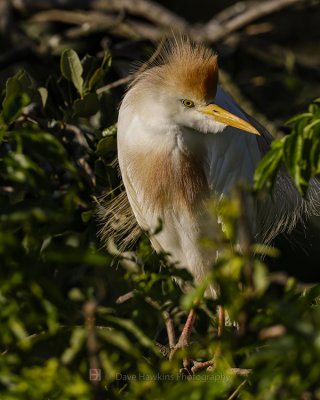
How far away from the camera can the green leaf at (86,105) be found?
1.90m

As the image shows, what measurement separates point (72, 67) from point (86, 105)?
127 millimetres

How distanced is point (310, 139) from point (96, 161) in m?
0.90

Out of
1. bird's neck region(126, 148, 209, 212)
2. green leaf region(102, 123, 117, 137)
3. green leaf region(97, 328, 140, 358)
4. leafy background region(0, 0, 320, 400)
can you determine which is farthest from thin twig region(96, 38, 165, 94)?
green leaf region(97, 328, 140, 358)

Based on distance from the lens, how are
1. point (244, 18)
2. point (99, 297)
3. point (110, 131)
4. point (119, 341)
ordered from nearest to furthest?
point (99, 297) < point (119, 341) < point (110, 131) < point (244, 18)

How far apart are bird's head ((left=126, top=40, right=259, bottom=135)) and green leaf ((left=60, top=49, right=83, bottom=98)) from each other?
183 mm

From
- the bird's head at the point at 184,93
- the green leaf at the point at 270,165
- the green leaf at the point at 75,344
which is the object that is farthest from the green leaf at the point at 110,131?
the green leaf at the point at 75,344

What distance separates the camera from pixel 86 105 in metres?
1.92

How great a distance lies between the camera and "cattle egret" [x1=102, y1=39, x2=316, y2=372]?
1811mm

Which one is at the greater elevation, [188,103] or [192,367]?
[188,103]

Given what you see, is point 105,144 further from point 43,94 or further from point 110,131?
point 43,94

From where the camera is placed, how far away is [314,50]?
4.90m

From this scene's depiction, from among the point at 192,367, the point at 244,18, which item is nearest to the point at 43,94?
the point at 192,367

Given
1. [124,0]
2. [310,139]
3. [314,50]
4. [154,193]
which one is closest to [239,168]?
[154,193]

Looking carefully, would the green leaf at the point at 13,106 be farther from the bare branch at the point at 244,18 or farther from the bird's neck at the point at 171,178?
the bare branch at the point at 244,18
